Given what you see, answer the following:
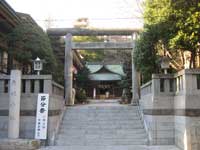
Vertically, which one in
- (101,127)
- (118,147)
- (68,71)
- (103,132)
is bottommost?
(118,147)

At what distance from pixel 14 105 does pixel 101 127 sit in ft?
13.5

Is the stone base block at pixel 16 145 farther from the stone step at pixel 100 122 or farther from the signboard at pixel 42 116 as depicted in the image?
the stone step at pixel 100 122

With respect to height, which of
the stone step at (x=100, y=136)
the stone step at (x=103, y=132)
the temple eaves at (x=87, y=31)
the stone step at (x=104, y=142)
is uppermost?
the temple eaves at (x=87, y=31)

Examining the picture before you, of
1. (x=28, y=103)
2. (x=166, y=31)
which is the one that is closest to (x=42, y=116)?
(x=28, y=103)

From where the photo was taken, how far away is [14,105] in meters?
12.5

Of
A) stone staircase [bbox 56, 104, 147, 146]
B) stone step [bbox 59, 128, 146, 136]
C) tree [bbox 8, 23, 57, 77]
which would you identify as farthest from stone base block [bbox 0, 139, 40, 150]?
tree [bbox 8, 23, 57, 77]

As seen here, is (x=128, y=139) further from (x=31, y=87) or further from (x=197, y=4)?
(x=197, y=4)

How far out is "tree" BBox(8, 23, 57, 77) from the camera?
16641mm

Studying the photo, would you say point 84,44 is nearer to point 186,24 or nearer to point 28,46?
point 28,46

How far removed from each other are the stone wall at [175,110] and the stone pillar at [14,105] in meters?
4.94

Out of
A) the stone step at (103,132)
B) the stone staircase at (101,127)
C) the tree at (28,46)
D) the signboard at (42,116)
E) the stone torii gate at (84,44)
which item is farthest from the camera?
the stone torii gate at (84,44)

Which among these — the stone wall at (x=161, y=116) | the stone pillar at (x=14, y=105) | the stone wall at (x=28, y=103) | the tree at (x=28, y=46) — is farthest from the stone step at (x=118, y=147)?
the tree at (x=28, y=46)

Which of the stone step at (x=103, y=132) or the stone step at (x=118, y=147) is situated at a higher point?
the stone step at (x=103, y=132)

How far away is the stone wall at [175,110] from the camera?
37.0ft
